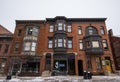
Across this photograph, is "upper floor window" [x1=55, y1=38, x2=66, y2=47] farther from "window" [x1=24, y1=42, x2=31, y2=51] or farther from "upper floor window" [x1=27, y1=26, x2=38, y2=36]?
"window" [x1=24, y1=42, x2=31, y2=51]

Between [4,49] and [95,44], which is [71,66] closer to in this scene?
[95,44]

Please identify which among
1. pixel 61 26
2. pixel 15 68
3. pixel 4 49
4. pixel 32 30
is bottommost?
pixel 15 68

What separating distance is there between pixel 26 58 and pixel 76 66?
10.5 meters

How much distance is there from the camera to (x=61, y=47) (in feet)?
71.6

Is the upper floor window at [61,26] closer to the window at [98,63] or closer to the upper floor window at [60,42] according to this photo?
the upper floor window at [60,42]

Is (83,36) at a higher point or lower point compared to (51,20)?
lower

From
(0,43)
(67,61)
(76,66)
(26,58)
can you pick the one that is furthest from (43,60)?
(0,43)

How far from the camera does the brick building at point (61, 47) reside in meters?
21.5

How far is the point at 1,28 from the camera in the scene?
30.5 metres

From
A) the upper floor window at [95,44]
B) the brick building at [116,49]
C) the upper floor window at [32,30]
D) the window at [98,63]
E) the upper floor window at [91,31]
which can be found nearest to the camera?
the window at [98,63]

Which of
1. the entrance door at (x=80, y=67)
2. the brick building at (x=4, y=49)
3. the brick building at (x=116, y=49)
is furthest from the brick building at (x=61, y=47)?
the brick building at (x=116, y=49)

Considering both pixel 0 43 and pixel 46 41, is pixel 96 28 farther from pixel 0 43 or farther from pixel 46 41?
pixel 0 43

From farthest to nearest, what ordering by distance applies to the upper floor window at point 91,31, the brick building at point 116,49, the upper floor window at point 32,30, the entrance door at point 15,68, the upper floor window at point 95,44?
the brick building at point 116,49 → the upper floor window at point 91,31 → the upper floor window at point 32,30 → the upper floor window at point 95,44 → the entrance door at point 15,68

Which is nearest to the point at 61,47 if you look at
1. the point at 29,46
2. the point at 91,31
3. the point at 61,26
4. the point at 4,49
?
the point at 61,26
